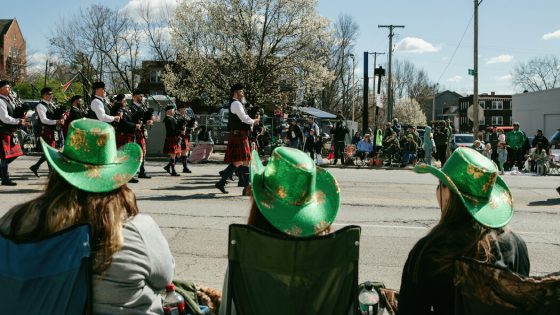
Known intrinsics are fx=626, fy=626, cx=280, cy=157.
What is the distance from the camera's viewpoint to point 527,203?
1168cm

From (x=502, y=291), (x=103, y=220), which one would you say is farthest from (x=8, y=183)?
(x=502, y=291)

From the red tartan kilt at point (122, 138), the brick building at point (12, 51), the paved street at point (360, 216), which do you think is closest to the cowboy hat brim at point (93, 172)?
the paved street at point (360, 216)

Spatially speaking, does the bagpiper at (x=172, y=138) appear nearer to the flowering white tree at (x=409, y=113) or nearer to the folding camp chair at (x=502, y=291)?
the folding camp chair at (x=502, y=291)

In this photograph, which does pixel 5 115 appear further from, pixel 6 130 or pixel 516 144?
pixel 516 144

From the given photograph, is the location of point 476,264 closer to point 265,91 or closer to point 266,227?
point 266,227

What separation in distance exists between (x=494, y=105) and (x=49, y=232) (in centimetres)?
11377

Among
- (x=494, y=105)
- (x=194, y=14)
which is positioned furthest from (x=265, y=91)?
(x=494, y=105)

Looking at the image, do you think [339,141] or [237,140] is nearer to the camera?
[237,140]

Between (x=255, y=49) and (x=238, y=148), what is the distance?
2163cm

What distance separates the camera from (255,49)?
106 ft

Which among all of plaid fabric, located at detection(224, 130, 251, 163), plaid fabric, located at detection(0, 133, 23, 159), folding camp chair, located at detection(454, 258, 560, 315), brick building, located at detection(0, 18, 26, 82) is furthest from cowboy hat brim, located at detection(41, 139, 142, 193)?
brick building, located at detection(0, 18, 26, 82)

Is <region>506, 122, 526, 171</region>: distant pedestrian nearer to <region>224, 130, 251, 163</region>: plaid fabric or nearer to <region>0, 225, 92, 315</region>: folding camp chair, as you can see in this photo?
<region>224, 130, 251, 163</region>: plaid fabric

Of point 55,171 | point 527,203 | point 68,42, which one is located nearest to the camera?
point 55,171

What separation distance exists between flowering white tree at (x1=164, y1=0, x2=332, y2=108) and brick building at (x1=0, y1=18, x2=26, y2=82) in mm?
26865
